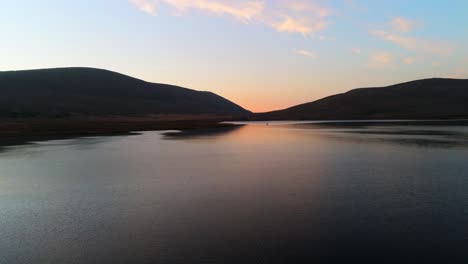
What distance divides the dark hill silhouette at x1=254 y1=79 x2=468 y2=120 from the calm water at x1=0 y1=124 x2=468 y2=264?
108013 millimetres

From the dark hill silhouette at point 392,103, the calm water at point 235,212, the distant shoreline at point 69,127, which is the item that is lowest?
the calm water at point 235,212

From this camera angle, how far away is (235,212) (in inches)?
462

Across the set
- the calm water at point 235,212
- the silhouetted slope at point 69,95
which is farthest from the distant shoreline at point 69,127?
the silhouetted slope at point 69,95

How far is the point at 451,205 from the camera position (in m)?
12.2

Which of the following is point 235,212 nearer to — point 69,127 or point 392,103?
point 69,127

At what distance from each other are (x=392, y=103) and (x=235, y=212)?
5577 inches

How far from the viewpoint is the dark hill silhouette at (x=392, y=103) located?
125 m

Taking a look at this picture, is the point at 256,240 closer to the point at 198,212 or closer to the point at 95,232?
the point at 198,212

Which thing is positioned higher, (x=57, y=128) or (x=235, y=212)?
(x=57, y=128)

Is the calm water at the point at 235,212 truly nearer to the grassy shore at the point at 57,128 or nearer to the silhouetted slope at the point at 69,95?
the grassy shore at the point at 57,128

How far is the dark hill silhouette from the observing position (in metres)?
125

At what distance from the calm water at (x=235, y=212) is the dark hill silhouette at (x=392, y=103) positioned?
108013 mm

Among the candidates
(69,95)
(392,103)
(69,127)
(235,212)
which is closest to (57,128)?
(69,127)

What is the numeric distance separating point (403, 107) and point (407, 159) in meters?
120
